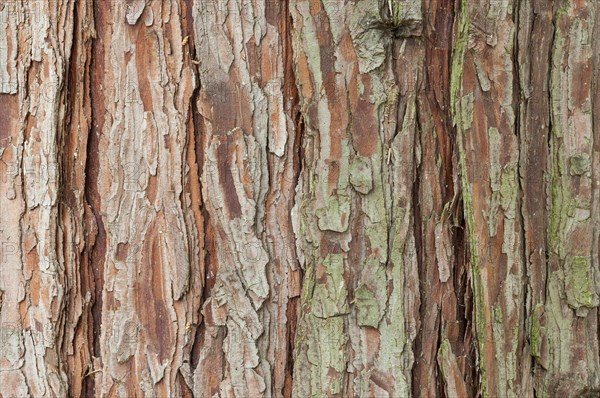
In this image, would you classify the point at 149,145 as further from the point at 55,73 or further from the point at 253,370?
the point at 253,370

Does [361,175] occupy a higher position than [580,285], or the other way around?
[361,175]

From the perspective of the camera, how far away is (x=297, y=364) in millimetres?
1398

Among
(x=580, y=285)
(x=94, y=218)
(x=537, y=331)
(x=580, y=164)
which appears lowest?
(x=537, y=331)

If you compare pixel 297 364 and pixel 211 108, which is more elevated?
pixel 211 108

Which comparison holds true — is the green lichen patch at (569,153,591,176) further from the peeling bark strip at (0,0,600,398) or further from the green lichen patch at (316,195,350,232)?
the green lichen patch at (316,195,350,232)

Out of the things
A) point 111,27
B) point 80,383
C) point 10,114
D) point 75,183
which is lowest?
point 80,383

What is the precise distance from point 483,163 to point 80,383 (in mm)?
996

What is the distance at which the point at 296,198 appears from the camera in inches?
56.0

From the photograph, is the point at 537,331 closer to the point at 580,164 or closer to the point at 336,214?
the point at 580,164

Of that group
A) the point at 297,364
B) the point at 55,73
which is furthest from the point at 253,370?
the point at 55,73

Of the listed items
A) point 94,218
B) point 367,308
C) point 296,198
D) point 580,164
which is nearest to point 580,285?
point 580,164

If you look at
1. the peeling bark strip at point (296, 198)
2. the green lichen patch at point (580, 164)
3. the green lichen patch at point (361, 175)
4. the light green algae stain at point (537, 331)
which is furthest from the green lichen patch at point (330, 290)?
the green lichen patch at point (580, 164)

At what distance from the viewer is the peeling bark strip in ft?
4.53

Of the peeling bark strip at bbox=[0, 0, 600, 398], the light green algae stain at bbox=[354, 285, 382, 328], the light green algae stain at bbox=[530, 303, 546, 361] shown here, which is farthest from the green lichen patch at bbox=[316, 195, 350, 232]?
the light green algae stain at bbox=[530, 303, 546, 361]
